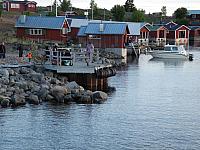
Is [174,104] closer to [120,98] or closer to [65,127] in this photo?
[120,98]

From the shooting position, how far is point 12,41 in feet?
202

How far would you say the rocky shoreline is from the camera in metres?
Result: 29.1

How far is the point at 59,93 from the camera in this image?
30453mm

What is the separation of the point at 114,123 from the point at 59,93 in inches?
242

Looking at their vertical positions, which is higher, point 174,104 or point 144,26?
point 144,26

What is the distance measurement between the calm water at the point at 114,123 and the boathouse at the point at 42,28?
33677mm

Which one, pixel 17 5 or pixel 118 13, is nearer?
pixel 17 5

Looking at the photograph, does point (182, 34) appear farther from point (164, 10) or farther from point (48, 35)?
point (164, 10)

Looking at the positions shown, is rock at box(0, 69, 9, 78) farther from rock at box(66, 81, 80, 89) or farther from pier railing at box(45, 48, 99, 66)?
pier railing at box(45, 48, 99, 66)

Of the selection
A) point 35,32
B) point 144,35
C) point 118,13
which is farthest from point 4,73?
point 118,13

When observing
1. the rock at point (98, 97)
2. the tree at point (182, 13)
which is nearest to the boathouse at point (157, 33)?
the tree at point (182, 13)

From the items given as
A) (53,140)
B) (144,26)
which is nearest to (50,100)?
(53,140)

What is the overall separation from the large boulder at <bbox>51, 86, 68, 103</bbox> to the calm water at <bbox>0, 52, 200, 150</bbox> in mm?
1101

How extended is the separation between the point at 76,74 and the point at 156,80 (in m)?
10.3
